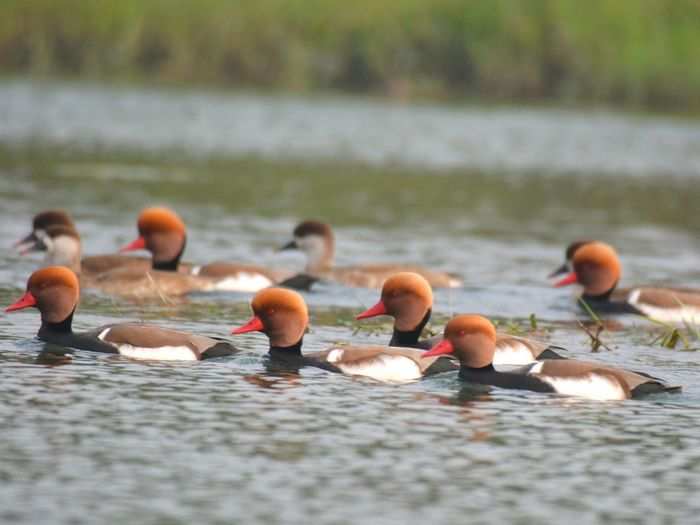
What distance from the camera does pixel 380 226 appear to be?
2997cm

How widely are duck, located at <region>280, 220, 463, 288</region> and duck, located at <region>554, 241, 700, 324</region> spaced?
1.37 m

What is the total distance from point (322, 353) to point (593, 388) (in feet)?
7.29

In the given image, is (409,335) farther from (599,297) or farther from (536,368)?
(599,297)

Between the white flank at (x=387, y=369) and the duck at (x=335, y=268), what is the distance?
→ 19.3 ft

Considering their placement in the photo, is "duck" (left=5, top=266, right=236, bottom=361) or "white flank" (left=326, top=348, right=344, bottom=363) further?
"duck" (left=5, top=266, right=236, bottom=361)

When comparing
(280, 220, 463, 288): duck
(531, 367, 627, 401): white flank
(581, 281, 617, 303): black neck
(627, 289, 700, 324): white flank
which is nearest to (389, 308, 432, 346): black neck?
(531, 367, 627, 401): white flank

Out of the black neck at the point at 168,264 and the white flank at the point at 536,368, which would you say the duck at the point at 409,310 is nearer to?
the white flank at the point at 536,368

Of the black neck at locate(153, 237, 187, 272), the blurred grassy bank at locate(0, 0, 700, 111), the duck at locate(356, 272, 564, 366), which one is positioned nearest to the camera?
the duck at locate(356, 272, 564, 366)

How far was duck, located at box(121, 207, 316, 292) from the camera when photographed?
19828 millimetres

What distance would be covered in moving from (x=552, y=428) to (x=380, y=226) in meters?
17.5

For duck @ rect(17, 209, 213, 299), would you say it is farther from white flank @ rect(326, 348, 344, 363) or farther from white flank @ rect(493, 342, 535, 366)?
white flank @ rect(493, 342, 535, 366)

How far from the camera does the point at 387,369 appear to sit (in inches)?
555

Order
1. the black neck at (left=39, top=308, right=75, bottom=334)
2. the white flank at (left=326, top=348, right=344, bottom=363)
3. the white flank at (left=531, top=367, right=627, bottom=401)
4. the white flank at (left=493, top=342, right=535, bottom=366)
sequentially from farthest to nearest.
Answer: the black neck at (left=39, top=308, right=75, bottom=334) < the white flank at (left=493, top=342, right=535, bottom=366) < the white flank at (left=326, top=348, right=344, bottom=363) < the white flank at (left=531, top=367, right=627, bottom=401)

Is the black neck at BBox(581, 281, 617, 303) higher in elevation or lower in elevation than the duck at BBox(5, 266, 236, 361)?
higher
